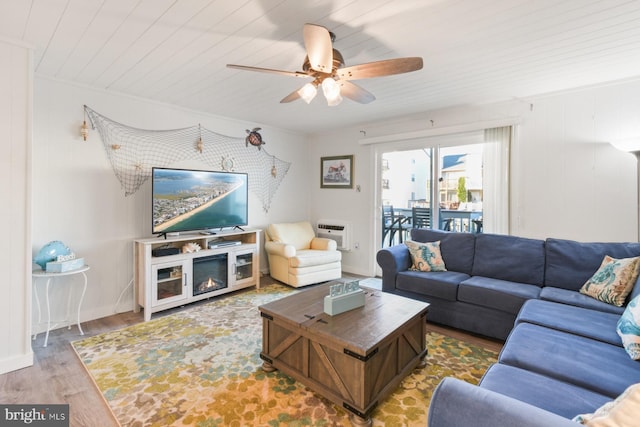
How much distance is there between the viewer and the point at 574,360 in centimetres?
150

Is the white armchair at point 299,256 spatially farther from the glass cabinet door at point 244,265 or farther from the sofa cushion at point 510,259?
the sofa cushion at point 510,259

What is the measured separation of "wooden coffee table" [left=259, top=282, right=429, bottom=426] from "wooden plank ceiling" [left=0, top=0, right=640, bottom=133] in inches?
75.6

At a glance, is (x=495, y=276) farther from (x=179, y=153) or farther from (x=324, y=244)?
(x=179, y=153)

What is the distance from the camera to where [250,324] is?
117 inches

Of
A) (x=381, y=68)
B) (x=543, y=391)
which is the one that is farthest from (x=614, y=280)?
(x=381, y=68)

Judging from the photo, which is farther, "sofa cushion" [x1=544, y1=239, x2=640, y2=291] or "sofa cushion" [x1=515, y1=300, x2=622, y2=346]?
"sofa cushion" [x1=544, y1=239, x2=640, y2=291]

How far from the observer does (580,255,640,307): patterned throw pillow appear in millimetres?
2242

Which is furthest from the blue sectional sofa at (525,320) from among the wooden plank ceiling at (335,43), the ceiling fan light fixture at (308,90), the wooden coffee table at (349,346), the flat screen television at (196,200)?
the flat screen television at (196,200)

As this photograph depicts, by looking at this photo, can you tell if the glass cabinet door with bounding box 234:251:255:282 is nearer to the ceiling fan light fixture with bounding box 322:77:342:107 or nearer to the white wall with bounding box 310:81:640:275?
the ceiling fan light fixture with bounding box 322:77:342:107

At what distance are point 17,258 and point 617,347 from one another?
154 inches

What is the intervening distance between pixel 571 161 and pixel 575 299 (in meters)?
1.57

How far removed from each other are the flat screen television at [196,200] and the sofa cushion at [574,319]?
328cm

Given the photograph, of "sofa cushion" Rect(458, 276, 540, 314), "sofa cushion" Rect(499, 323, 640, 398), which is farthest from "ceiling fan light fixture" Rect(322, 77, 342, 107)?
"sofa cushion" Rect(458, 276, 540, 314)

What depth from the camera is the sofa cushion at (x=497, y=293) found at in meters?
2.51
